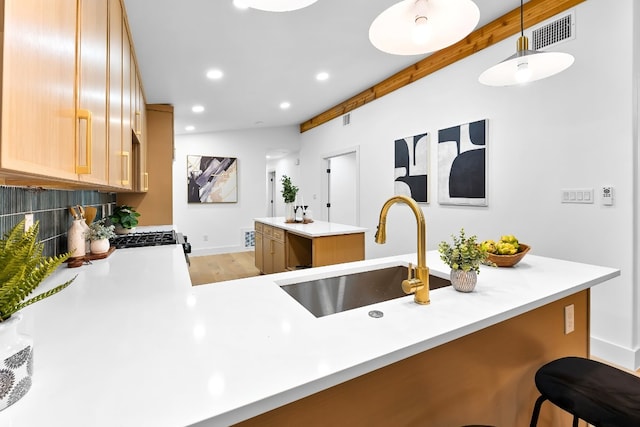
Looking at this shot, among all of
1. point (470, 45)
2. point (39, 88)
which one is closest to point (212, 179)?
point (470, 45)

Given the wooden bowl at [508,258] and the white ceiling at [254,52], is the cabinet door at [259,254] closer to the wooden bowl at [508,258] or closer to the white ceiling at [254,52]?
the white ceiling at [254,52]

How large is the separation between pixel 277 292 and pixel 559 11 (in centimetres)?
313

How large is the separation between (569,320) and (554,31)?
93.4 inches

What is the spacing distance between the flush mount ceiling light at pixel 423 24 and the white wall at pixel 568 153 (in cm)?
190

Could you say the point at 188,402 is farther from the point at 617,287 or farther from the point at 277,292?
the point at 617,287

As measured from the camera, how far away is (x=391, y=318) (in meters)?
0.96

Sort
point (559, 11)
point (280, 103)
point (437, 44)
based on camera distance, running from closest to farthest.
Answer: point (437, 44) < point (559, 11) < point (280, 103)

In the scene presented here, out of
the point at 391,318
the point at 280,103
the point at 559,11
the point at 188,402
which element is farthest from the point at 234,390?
the point at 280,103

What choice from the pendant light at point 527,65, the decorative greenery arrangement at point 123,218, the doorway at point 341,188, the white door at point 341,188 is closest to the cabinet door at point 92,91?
the pendant light at point 527,65

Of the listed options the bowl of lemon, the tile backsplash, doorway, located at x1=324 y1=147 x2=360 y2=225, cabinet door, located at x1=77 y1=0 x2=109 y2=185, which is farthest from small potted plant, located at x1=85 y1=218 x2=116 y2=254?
doorway, located at x1=324 y1=147 x2=360 y2=225

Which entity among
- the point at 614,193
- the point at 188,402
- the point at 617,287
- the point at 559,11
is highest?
the point at 559,11

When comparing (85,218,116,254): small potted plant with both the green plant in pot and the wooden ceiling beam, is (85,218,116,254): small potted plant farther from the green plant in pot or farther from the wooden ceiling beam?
the wooden ceiling beam

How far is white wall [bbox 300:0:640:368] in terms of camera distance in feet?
7.02

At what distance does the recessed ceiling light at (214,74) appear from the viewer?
3387 millimetres
